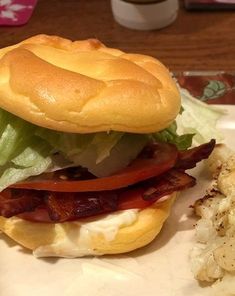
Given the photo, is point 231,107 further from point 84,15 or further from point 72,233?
point 84,15

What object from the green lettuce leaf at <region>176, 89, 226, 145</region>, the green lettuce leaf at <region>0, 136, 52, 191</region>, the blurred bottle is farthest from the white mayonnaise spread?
the blurred bottle

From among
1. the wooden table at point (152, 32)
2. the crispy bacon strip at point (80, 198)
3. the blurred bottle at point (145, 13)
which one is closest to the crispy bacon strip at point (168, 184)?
the crispy bacon strip at point (80, 198)

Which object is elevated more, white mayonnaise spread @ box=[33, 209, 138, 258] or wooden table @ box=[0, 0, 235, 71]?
white mayonnaise spread @ box=[33, 209, 138, 258]

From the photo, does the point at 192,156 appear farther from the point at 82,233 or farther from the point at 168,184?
the point at 82,233

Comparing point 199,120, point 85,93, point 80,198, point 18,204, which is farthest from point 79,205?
point 199,120

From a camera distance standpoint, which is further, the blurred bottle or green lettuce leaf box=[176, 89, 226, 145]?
the blurred bottle

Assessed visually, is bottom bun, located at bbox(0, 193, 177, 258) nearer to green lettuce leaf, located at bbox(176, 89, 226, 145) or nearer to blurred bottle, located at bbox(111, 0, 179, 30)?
green lettuce leaf, located at bbox(176, 89, 226, 145)

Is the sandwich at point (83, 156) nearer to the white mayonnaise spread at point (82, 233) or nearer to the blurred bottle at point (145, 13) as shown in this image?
the white mayonnaise spread at point (82, 233)

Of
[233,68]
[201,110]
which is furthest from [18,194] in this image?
[233,68]
